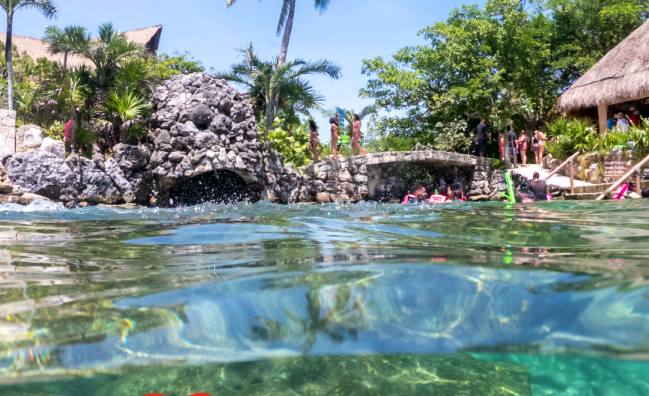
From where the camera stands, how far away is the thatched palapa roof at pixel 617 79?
44.9 ft

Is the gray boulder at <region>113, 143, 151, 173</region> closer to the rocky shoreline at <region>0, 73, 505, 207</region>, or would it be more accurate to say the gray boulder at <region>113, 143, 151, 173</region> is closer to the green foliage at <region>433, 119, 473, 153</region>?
the rocky shoreline at <region>0, 73, 505, 207</region>

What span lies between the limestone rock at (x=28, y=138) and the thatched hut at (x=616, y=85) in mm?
17564

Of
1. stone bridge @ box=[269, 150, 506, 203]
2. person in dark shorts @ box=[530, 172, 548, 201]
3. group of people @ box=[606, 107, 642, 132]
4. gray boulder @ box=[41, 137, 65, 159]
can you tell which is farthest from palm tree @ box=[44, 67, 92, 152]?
group of people @ box=[606, 107, 642, 132]

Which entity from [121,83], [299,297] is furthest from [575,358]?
[121,83]

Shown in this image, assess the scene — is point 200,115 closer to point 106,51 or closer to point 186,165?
→ point 186,165

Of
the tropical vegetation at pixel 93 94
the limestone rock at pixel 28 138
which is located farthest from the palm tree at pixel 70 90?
the limestone rock at pixel 28 138

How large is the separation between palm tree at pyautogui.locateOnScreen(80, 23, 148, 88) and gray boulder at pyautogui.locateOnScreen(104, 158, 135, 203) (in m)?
5.87

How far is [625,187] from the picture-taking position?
360 inches

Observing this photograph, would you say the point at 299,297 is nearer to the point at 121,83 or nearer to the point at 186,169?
the point at 186,169

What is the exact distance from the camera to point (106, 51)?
15.9 metres

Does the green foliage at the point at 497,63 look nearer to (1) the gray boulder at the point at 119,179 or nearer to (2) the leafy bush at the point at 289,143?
(2) the leafy bush at the point at 289,143

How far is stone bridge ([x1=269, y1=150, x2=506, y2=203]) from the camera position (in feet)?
46.7

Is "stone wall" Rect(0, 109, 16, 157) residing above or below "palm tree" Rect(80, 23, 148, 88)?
below

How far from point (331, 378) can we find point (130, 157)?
479 inches
